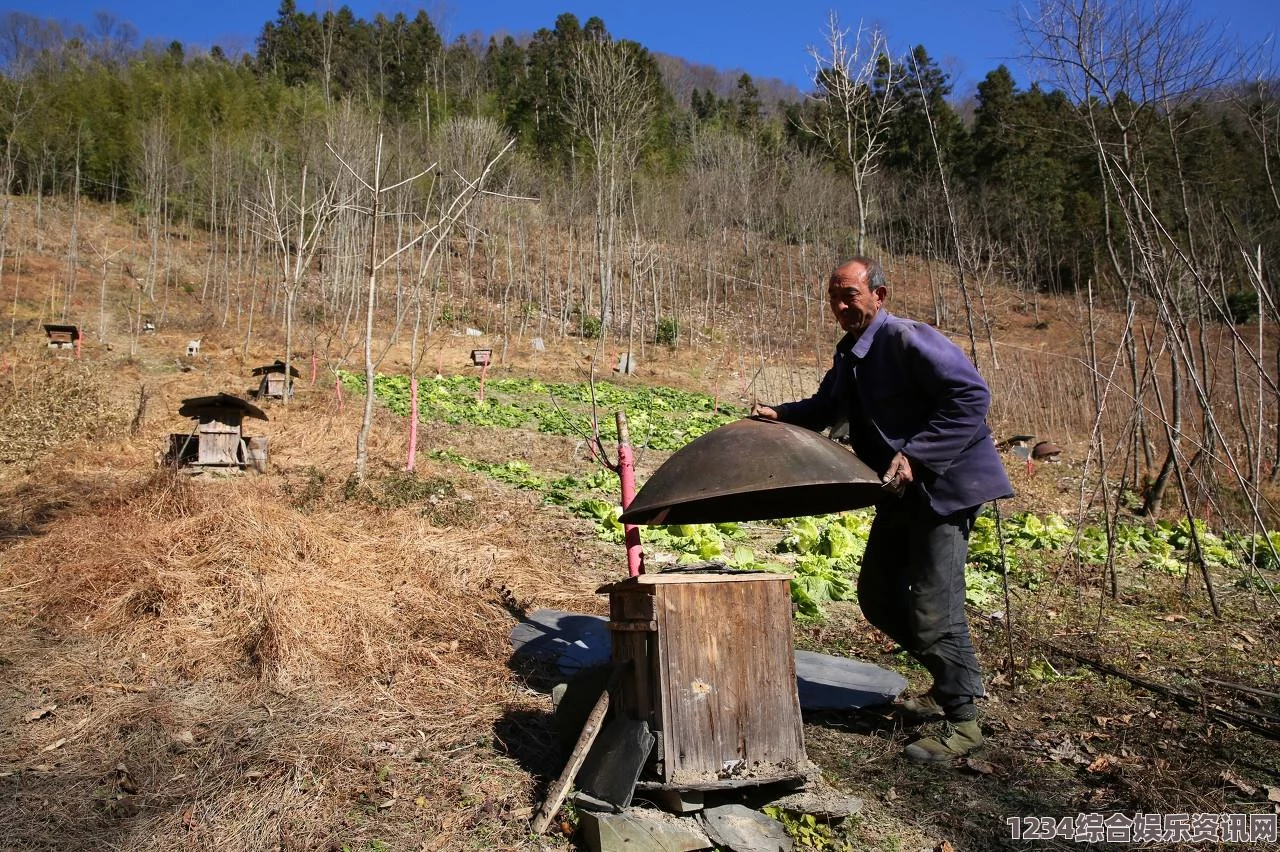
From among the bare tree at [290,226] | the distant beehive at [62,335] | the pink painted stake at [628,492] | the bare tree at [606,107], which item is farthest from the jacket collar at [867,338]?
the bare tree at [606,107]

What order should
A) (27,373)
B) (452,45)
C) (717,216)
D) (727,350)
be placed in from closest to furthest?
1. (27,373)
2. (727,350)
3. (717,216)
4. (452,45)

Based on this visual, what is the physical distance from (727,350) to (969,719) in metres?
27.4

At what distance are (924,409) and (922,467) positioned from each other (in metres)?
0.26

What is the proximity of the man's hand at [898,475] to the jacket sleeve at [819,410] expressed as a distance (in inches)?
19.4

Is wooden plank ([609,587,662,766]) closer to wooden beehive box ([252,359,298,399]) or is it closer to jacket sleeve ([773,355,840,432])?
jacket sleeve ([773,355,840,432])

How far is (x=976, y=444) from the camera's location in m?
3.42

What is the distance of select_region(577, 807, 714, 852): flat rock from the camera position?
8.95ft

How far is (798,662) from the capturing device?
14.4 ft

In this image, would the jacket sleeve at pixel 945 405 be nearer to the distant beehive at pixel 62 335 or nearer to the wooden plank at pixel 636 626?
the wooden plank at pixel 636 626

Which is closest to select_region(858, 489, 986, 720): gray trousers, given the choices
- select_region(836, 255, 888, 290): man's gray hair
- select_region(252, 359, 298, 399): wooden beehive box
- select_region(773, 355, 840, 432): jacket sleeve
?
select_region(773, 355, 840, 432): jacket sleeve

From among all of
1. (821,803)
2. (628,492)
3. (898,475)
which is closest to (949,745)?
(821,803)

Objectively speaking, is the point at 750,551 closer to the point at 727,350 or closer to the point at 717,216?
the point at 727,350

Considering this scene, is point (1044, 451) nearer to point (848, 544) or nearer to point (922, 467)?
point (848, 544)

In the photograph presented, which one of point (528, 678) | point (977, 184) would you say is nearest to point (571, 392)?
point (528, 678)
